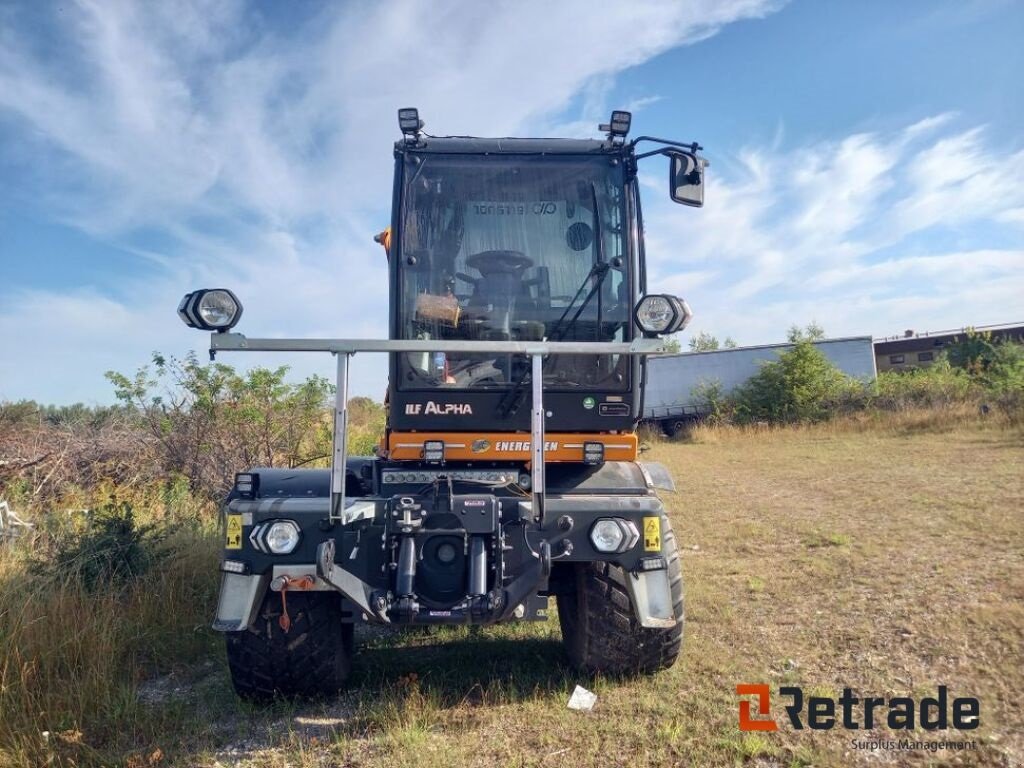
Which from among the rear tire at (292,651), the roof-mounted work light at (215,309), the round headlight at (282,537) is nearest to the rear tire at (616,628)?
the rear tire at (292,651)

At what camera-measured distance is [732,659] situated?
420cm

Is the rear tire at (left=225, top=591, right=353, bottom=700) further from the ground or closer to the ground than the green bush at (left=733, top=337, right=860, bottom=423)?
closer to the ground

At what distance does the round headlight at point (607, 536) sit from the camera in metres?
3.47

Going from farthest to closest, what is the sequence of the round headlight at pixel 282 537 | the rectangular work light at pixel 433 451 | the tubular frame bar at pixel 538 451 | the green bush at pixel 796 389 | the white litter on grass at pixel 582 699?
the green bush at pixel 796 389 → the rectangular work light at pixel 433 451 → the white litter on grass at pixel 582 699 → the round headlight at pixel 282 537 → the tubular frame bar at pixel 538 451

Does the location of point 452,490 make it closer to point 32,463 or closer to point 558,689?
point 558,689

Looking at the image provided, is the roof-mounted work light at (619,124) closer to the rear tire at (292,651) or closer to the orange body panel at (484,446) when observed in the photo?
the orange body panel at (484,446)

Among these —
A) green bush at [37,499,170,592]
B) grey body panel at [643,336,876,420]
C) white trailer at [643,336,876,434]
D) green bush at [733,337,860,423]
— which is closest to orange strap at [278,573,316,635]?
green bush at [37,499,170,592]

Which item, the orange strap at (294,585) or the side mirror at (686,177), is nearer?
the orange strap at (294,585)

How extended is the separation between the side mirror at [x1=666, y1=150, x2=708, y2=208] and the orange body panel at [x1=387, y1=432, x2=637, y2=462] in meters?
1.55

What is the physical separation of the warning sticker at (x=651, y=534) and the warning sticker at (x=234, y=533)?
6.50 feet

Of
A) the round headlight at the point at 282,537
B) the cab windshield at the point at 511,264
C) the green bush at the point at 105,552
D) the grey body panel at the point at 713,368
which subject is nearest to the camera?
the round headlight at the point at 282,537

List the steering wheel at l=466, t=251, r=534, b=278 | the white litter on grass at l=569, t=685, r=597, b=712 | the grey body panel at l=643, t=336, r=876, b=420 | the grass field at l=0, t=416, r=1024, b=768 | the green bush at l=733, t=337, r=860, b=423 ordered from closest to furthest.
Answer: the grass field at l=0, t=416, r=1024, b=768 < the white litter on grass at l=569, t=685, r=597, b=712 < the steering wheel at l=466, t=251, r=534, b=278 < the green bush at l=733, t=337, r=860, b=423 < the grey body panel at l=643, t=336, r=876, b=420

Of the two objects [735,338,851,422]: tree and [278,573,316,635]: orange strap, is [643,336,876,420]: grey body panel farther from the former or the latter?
[278,573,316,635]: orange strap

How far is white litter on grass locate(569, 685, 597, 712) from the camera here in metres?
3.60
